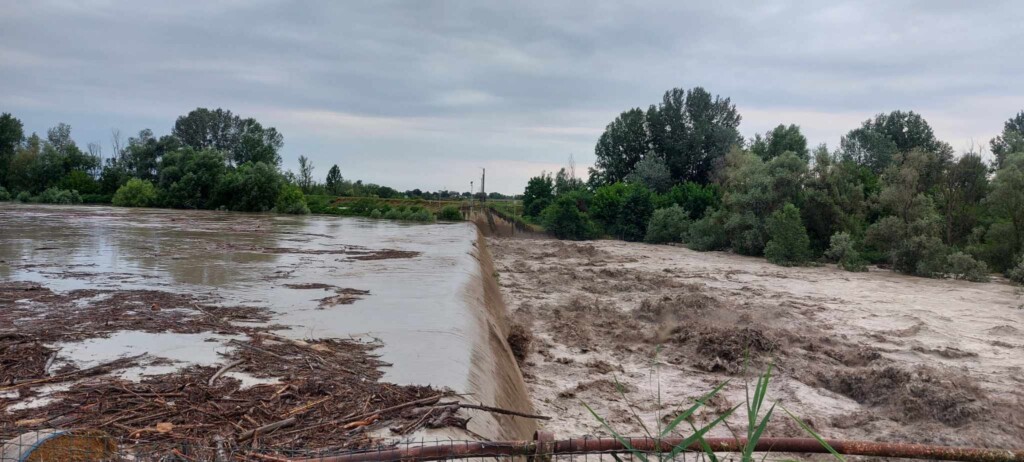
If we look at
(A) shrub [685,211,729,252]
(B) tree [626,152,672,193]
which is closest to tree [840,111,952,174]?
(B) tree [626,152,672,193]

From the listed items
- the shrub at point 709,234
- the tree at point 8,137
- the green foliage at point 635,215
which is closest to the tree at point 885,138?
the green foliage at point 635,215

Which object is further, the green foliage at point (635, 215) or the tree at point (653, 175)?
the tree at point (653, 175)

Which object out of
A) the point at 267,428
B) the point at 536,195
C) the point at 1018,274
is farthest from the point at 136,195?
the point at 267,428

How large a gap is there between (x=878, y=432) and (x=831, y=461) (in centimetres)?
132

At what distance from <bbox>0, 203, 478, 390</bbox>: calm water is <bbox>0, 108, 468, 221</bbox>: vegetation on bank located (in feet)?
75.2

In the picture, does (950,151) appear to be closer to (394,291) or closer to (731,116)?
(394,291)

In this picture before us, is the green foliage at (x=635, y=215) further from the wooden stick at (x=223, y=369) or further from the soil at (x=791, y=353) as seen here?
the wooden stick at (x=223, y=369)

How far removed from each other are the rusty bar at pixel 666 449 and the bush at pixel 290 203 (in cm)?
3611

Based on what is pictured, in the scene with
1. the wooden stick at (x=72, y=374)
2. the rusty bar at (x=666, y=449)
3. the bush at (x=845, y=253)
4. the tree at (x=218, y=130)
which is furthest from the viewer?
the tree at (x=218, y=130)

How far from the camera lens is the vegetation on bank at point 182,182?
3694 cm

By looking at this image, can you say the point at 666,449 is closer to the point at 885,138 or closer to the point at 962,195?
the point at 962,195

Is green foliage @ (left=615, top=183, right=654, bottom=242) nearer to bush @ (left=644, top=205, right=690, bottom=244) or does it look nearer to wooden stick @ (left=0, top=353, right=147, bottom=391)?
bush @ (left=644, top=205, right=690, bottom=244)

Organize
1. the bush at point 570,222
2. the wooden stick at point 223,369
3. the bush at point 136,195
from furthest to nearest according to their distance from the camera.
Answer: the bush at point 136,195 < the bush at point 570,222 < the wooden stick at point 223,369

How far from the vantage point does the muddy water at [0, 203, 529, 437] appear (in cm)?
A: 438
